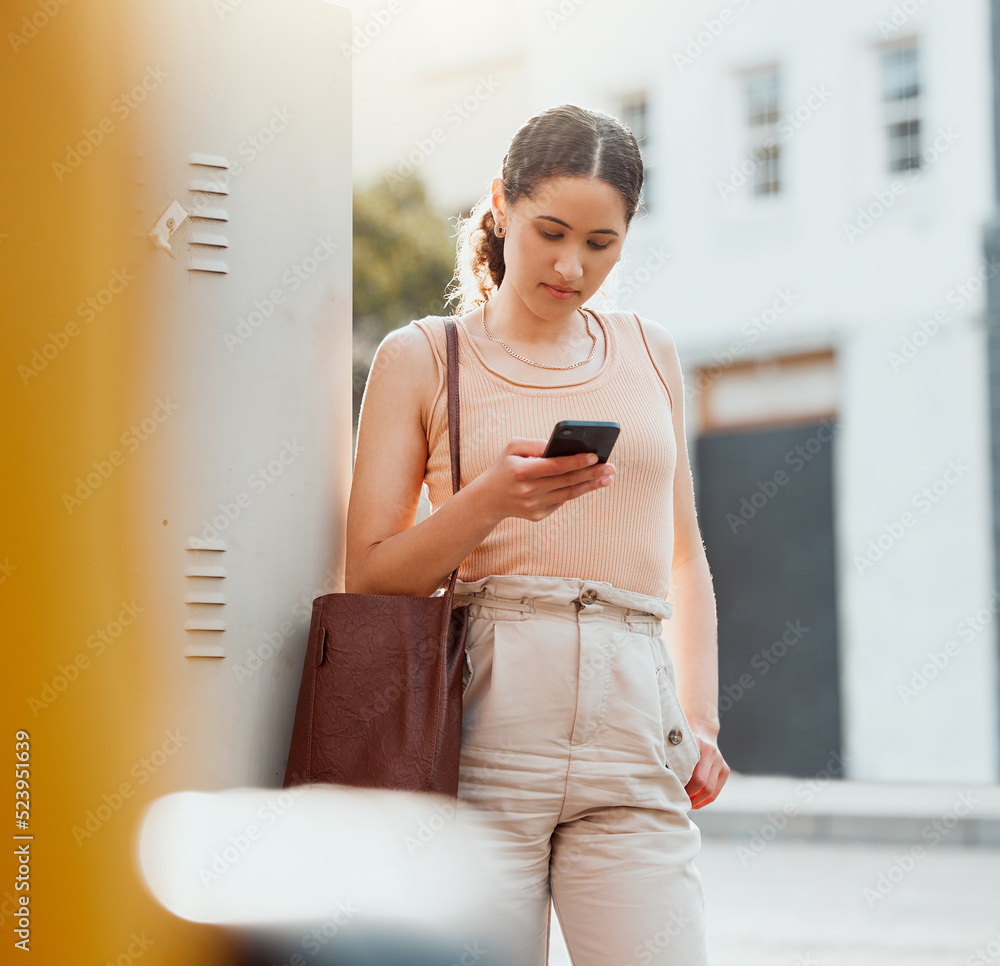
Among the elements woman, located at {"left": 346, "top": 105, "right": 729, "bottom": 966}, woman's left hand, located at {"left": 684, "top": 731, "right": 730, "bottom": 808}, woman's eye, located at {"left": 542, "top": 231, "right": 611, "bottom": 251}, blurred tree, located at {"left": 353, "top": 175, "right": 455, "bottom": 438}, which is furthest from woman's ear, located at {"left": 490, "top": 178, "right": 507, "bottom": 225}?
blurred tree, located at {"left": 353, "top": 175, "right": 455, "bottom": 438}

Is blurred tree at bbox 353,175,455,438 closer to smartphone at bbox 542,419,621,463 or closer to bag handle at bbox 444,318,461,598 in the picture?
bag handle at bbox 444,318,461,598

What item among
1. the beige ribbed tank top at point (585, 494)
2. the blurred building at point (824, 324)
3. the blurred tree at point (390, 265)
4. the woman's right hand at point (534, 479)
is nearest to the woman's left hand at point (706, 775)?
the beige ribbed tank top at point (585, 494)

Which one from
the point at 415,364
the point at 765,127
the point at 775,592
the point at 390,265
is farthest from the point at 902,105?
the point at 415,364

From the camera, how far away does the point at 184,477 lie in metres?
2.17

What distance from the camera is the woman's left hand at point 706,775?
2150mm

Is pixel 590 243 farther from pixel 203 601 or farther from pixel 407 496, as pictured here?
pixel 203 601

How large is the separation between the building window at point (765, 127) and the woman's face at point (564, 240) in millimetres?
10248

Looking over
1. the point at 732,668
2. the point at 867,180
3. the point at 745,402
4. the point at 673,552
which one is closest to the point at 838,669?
the point at 732,668

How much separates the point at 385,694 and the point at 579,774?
32cm

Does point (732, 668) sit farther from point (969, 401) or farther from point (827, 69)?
point (827, 69)

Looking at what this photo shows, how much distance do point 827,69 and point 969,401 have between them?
3200mm

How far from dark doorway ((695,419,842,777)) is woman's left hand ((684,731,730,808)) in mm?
9414

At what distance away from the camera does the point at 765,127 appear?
1190 cm

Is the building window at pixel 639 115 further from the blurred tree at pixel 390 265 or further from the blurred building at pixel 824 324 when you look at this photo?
the blurred tree at pixel 390 265
